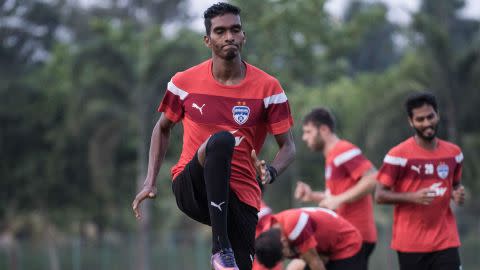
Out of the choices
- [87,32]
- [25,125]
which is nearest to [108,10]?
[87,32]

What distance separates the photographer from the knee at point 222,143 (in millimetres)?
6828

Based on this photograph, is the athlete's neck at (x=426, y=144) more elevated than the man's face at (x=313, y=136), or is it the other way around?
the athlete's neck at (x=426, y=144)

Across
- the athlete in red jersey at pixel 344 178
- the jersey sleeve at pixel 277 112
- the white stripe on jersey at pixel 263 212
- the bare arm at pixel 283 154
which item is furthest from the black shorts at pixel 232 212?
the white stripe on jersey at pixel 263 212

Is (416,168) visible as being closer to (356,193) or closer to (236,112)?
(356,193)

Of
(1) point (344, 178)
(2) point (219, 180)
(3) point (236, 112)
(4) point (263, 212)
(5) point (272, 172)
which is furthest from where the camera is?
(4) point (263, 212)

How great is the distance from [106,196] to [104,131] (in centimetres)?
474

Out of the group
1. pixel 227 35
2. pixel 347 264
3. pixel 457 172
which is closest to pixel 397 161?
pixel 457 172

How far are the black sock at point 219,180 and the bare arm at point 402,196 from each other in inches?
116

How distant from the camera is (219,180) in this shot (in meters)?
6.93

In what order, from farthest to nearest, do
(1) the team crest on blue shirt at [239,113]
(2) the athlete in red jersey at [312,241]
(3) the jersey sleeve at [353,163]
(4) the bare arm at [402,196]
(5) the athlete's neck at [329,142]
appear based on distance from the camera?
(5) the athlete's neck at [329,142] → (3) the jersey sleeve at [353,163] → (2) the athlete in red jersey at [312,241] → (4) the bare arm at [402,196] → (1) the team crest on blue shirt at [239,113]

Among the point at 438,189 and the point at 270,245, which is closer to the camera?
the point at 438,189

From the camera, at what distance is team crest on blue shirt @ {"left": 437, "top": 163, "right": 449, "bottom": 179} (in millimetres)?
9719

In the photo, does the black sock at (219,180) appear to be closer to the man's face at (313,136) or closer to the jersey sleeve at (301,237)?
the jersey sleeve at (301,237)

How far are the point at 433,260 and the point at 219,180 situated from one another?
3.58 m
